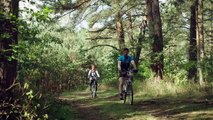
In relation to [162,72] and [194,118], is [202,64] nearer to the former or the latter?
[162,72]

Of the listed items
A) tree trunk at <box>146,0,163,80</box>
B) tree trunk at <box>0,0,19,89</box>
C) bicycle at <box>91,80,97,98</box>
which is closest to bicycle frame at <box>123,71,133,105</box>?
tree trunk at <box>0,0,19,89</box>

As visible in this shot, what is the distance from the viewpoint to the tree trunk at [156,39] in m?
20.4

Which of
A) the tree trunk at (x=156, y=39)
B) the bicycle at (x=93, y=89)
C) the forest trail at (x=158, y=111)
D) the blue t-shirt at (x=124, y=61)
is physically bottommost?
the forest trail at (x=158, y=111)

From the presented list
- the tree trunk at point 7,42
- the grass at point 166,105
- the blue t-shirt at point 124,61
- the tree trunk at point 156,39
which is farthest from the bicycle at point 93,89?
the tree trunk at point 7,42

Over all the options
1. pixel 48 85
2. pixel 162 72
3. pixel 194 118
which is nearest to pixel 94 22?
pixel 162 72

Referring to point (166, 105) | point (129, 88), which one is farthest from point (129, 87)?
point (166, 105)

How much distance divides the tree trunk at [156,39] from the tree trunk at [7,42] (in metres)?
11.6

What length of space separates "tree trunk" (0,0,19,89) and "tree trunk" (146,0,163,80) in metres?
11.6

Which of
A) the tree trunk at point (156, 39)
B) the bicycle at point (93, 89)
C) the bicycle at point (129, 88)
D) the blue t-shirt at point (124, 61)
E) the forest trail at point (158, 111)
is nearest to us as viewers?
the forest trail at point (158, 111)

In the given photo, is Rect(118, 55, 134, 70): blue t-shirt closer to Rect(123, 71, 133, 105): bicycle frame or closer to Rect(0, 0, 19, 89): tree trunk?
Rect(123, 71, 133, 105): bicycle frame

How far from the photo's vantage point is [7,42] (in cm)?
916

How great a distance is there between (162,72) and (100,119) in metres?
9.74

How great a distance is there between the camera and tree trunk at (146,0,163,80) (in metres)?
20.4

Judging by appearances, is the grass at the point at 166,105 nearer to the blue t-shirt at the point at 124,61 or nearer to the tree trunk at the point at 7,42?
the blue t-shirt at the point at 124,61
